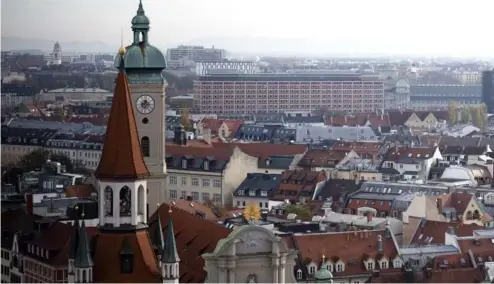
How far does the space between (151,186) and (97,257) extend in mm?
5471

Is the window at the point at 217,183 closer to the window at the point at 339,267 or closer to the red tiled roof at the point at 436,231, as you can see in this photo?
the red tiled roof at the point at 436,231

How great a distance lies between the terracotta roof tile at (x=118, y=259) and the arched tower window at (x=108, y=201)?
0.56 ft

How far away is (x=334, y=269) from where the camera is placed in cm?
1995

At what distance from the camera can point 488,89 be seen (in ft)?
223

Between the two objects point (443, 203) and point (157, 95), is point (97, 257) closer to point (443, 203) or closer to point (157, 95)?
point (157, 95)

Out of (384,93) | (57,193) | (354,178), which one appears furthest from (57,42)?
(384,93)

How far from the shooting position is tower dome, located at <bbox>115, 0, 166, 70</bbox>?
19188 millimetres

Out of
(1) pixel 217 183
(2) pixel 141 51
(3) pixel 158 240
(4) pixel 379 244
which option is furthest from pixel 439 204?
(3) pixel 158 240

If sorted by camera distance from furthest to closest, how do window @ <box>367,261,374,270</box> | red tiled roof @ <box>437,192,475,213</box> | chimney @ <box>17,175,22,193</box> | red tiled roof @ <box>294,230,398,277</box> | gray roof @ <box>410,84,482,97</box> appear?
gray roof @ <box>410,84,482,97</box> < red tiled roof @ <box>437,192,475,213</box> < chimney @ <box>17,175,22,193</box> < window @ <box>367,261,374,270</box> < red tiled roof @ <box>294,230,398,277</box>

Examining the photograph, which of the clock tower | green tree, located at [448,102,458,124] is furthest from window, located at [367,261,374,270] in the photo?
green tree, located at [448,102,458,124]

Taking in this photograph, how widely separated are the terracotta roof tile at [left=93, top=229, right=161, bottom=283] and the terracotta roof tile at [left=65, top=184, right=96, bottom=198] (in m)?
9.91

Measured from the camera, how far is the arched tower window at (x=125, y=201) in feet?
43.3

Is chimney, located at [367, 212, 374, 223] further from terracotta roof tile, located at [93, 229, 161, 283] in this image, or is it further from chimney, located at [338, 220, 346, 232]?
terracotta roof tile, located at [93, 229, 161, 283]

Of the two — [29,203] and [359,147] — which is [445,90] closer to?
[359,147]
